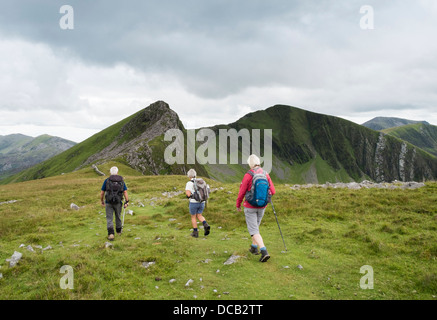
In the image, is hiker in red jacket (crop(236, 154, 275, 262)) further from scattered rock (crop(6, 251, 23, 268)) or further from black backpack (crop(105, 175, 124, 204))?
scattered rock (crop(6, 251, 23, 268))

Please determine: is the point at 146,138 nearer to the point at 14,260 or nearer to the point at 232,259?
the point at 14,260

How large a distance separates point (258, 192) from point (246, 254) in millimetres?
2610

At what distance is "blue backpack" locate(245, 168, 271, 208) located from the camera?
9094 millimetres

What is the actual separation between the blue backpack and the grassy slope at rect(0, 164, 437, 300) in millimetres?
2200

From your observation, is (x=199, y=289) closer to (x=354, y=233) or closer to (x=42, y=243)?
(x=354, y=233)

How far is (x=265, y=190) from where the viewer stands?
9164 millimetres

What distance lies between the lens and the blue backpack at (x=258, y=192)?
909 cm

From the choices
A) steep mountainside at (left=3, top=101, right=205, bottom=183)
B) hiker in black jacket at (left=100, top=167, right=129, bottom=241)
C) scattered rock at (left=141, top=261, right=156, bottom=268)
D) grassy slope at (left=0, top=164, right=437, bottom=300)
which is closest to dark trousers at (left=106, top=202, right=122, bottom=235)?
hiker in black jacket at (left=100, top=167, right=129, bottom=241)

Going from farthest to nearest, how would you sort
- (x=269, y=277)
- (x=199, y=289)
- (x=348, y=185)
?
(x=348, y=185), (x=269, y=277), (x=199, y=289)

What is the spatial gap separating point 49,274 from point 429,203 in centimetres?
1867

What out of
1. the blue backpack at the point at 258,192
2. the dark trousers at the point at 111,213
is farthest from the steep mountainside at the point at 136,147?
the blue backpack at the point at 258,192
